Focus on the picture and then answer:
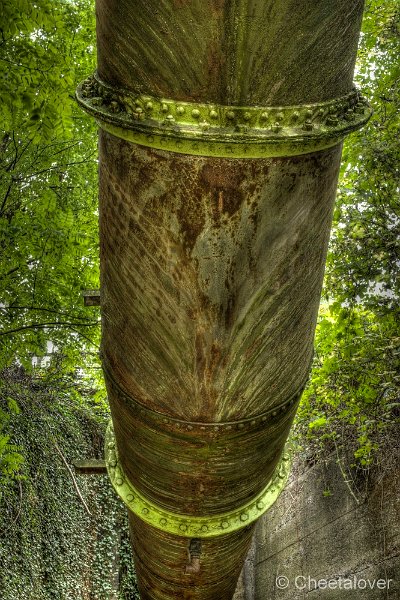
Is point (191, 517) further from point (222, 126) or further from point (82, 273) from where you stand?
point (82, 273)

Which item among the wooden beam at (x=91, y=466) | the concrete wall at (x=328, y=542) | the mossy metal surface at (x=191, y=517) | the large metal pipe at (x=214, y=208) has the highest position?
the large metal pipe at (x=214, y=208)

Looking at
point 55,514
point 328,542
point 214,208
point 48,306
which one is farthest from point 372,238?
point 55,514

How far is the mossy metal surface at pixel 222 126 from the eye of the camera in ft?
4.74

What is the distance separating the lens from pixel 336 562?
5.86m

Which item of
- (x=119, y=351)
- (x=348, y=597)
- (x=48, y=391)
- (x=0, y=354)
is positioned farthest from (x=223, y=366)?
(x=48, y=391)

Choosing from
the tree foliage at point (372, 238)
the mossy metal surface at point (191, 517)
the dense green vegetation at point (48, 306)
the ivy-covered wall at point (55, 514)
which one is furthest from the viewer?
the ivy-covered wall at point (55, 514)

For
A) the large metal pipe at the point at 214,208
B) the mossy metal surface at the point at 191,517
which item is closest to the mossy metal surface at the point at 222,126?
the large metal pipe at the point at 214,208

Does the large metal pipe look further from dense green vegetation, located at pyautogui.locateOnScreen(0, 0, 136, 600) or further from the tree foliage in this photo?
the tree foliage

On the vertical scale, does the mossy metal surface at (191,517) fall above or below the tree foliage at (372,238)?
below

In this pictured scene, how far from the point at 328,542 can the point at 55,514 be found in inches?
142

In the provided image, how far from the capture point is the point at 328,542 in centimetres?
616

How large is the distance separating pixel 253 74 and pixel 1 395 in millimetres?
6307

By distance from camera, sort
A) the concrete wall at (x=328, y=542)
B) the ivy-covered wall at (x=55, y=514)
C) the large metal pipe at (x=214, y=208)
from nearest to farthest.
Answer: the large metal pipe at (x=214, y=208), the concrete wall at (x=328, y=542), the ivy-covered wall at (x=55, y=514)

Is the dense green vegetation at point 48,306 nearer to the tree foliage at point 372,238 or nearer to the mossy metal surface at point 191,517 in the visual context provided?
the mossy metal surface at point 191,517
